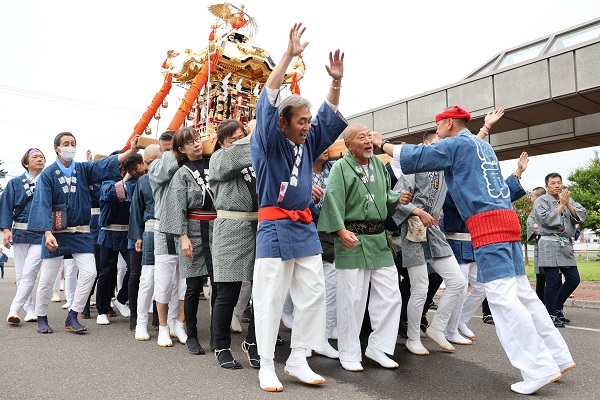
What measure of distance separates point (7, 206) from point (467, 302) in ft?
18.1

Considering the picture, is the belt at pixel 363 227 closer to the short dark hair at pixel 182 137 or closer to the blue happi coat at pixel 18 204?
the short dark hair at pixel 182 137

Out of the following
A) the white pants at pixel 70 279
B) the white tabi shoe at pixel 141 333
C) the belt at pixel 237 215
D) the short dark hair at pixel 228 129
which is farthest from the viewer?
the white pants at pixel 70 279

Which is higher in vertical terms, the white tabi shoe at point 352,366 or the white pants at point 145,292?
the white pants at point 145,292

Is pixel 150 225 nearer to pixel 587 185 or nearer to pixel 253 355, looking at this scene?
pixel 253 355

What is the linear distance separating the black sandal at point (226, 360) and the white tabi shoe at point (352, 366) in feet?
2.56

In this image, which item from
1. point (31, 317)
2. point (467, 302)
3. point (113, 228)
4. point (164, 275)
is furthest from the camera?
point (113, 228)

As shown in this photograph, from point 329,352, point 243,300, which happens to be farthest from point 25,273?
point 329,352

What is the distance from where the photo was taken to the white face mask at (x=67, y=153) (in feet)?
17.5

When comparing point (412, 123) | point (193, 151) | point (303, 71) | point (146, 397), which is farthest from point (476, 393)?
point (303, 71)

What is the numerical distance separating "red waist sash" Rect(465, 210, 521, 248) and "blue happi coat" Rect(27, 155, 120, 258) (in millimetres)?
3791

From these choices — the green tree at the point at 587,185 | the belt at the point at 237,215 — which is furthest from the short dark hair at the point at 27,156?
the green tree at the point at 587,185

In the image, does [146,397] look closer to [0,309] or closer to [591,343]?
[591,343]

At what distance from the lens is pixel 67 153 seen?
5.35 metres

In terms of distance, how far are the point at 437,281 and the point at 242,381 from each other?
8.51ft
